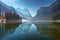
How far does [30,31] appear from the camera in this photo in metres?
4.82

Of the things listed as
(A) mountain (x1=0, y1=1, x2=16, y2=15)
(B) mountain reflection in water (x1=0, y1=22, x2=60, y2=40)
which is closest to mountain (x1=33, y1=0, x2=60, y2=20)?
(B) mountain reflection in water (x1=0, y1=22, x2=60, y2=40)

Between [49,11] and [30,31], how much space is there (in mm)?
1164

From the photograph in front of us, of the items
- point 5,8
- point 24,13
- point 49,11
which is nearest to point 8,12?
point 5,8

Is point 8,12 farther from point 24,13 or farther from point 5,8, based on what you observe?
point 24,13

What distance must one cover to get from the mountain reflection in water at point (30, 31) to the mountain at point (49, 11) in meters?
0.29

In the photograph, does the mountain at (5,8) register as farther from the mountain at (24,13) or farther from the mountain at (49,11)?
the mountain at (49,11)

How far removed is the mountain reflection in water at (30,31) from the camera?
15.2 ft

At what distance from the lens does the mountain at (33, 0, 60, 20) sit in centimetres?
498

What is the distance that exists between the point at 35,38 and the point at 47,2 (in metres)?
1.56

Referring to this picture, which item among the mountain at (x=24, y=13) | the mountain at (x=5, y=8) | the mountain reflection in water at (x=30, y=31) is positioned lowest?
the mountain reflection in water at (x=30, y=31)

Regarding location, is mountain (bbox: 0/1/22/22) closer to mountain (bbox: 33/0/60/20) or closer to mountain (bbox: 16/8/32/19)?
mountain (bbox: 16/8/32/19)

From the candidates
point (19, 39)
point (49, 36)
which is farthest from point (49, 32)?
point (19, 39)

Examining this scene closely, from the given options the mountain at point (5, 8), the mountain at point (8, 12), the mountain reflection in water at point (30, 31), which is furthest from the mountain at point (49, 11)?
the mountain at point (5, 8)

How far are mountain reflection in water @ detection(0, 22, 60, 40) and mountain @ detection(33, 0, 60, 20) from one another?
289 millimetres
